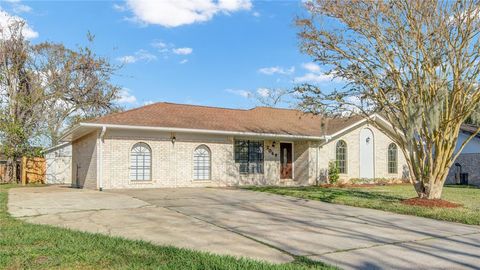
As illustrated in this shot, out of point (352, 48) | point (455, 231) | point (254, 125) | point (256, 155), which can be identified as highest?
point (352, 48)

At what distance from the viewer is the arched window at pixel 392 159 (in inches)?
1009

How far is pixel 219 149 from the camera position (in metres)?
20.3

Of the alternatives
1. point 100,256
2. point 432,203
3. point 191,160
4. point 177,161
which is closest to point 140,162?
point 177,161

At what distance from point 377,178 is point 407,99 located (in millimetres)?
11981

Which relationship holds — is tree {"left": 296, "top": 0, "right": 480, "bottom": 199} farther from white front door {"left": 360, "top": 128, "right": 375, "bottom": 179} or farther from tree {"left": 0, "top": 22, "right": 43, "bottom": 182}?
tree {"left": 0, "top": 22, "right": 43, "bottom": 182}

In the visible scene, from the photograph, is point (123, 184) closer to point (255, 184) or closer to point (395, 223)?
point (255, 184)

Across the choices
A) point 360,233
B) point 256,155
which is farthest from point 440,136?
point 256,155

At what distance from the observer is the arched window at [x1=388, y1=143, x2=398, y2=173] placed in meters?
25.6

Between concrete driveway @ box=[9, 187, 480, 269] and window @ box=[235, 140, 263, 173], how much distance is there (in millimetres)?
8047

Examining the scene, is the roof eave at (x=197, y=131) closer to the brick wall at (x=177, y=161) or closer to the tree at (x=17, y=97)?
the brick wall at (x=177, y=161)

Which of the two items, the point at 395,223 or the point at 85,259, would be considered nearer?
the point at 85,259

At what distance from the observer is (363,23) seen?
13.4 metres

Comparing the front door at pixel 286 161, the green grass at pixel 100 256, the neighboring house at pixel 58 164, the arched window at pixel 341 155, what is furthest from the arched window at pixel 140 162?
the neighboring house at pixel 58 164

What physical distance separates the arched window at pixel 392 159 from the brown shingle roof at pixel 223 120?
3.51m
